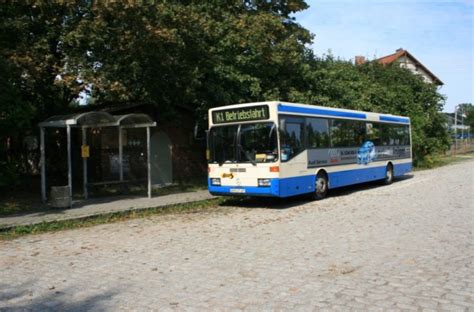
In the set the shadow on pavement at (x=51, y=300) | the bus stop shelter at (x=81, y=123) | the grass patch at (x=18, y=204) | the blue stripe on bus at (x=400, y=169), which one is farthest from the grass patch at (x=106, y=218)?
the blue stripe on bus at (x=400, y=169)

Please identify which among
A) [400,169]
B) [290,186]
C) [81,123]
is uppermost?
[81,123]

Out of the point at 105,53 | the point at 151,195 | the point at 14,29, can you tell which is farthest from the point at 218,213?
the point at 14,29

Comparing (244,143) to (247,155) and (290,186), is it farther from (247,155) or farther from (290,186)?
(290,186)

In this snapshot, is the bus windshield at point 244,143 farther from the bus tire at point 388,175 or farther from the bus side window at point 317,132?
the bus tire at point 388,175

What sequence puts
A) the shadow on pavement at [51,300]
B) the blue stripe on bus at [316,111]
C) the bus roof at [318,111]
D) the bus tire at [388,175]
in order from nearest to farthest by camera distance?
1. the shadow on pavement at [51,300]
2. the bus roof at [318,111]
3. the blue stripe on bus at [316,111]
4. the bus tire at [388,175]

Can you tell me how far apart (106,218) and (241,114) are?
4.74 meters

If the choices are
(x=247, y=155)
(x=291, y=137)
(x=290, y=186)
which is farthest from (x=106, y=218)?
(x=291, y=137)

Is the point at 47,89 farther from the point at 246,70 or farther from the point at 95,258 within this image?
the point at 95,258

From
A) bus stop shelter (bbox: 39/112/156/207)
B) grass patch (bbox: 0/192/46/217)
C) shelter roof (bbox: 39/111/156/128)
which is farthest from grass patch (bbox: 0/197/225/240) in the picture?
shelter roof (bbox: 39/111/156/128)

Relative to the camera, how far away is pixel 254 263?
7.70 metres

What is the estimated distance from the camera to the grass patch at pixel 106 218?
1127 centimetres

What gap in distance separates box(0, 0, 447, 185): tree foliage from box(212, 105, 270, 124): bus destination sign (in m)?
3.05

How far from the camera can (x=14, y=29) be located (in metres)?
15.2

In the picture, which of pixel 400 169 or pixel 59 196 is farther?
pixel 400 169
